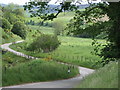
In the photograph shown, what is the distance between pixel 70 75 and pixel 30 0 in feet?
50.0

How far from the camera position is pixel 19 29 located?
3883 inches

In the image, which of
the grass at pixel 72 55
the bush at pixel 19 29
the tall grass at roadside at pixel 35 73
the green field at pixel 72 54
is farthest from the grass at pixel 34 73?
the bush at pixel 19 29

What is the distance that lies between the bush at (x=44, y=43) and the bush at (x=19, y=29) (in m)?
27.1

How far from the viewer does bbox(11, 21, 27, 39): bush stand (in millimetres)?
96569

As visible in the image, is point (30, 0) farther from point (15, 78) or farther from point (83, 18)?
point (15, 78)

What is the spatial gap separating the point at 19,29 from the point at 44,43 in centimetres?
3405

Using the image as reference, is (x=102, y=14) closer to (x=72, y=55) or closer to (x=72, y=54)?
(x=72, y=55)

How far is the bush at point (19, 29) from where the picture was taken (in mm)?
96569

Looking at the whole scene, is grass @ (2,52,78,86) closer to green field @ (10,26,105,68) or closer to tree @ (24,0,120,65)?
green field @ (10,26,105,68)

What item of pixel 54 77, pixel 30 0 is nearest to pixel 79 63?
pixel 54 77

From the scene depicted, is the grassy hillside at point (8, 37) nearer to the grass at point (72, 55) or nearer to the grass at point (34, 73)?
the grass at point (72, 55)

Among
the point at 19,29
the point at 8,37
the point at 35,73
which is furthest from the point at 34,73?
the point at 19,29

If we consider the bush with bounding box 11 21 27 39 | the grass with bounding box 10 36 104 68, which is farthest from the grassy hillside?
the grass with bounding box 10 36 104 68

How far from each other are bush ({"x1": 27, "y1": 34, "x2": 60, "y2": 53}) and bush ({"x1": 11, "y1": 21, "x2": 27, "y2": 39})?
27.1 m
